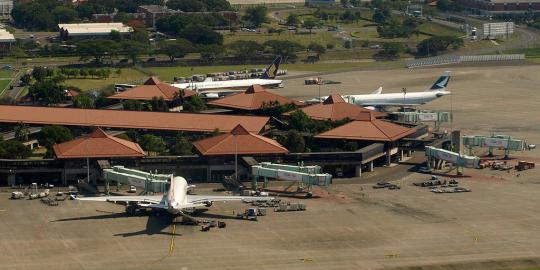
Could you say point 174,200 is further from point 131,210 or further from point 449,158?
point 449,158

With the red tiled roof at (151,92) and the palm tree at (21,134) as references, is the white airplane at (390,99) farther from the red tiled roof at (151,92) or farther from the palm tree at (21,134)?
the palm tree at (21,134)

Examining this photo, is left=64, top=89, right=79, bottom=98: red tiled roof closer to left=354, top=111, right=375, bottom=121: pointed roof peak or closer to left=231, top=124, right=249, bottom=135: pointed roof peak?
left=354, top=111, right=375, bottom=121: pointed roof peak

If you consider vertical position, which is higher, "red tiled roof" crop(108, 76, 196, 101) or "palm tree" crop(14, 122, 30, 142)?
"red tiled roof" crop(108, 76, 196, 101)

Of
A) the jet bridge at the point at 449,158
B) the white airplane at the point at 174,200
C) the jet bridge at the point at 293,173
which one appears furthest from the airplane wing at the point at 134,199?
the jet bridge at the point at 449,158

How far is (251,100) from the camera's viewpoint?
6678 inches

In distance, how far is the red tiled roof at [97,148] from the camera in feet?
412

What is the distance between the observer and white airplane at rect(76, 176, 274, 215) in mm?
104000

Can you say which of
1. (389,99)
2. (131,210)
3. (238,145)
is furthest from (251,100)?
(131,210)

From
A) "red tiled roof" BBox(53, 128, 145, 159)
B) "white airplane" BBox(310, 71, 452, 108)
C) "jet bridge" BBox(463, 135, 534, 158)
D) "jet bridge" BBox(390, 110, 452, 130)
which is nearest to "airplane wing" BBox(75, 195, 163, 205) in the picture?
"red tiled roof" BBox(53, 128, 145, 159)

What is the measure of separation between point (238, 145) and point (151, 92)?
2106 inches

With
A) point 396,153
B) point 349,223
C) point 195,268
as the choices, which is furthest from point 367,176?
point 195,268

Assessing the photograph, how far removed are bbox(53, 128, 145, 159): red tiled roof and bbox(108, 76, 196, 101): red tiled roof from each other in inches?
1927

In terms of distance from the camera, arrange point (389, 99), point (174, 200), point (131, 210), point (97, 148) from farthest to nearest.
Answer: point (389, 99) → point (97, 148) → point (131, 210) → point (174, 200)

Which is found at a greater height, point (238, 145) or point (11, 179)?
point (238, 145)
